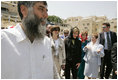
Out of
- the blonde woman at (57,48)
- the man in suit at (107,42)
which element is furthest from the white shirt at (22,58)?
the man in suit at (107,42)

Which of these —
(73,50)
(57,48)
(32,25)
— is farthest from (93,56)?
(32,25)

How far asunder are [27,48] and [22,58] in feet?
0.38

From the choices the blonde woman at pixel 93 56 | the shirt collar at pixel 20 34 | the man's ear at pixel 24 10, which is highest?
the man's ear at pixel 24 10

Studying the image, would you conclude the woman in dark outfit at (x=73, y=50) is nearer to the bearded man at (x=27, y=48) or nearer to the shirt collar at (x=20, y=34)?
the bearded man at (x=27, y=48)

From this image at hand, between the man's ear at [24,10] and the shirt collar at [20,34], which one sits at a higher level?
the man's ear at [24,10]

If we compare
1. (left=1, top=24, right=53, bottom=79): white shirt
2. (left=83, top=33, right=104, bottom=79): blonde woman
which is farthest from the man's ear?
(left=83, top=33, right=104, bottom=79): blonde woman

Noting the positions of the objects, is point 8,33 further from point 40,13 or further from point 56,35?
point 56,35

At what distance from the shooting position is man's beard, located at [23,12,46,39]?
4.11 ft

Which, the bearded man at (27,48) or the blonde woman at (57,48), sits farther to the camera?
the blonde woman at (57,48)

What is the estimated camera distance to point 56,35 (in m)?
3.04

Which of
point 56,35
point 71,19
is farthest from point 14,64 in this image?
Result: point 71,19

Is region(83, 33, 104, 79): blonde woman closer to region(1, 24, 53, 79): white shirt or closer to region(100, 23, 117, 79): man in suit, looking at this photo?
region(100, 23, 117, 79): man in suit

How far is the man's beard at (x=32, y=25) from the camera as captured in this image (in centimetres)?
125

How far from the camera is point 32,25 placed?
1276mm
